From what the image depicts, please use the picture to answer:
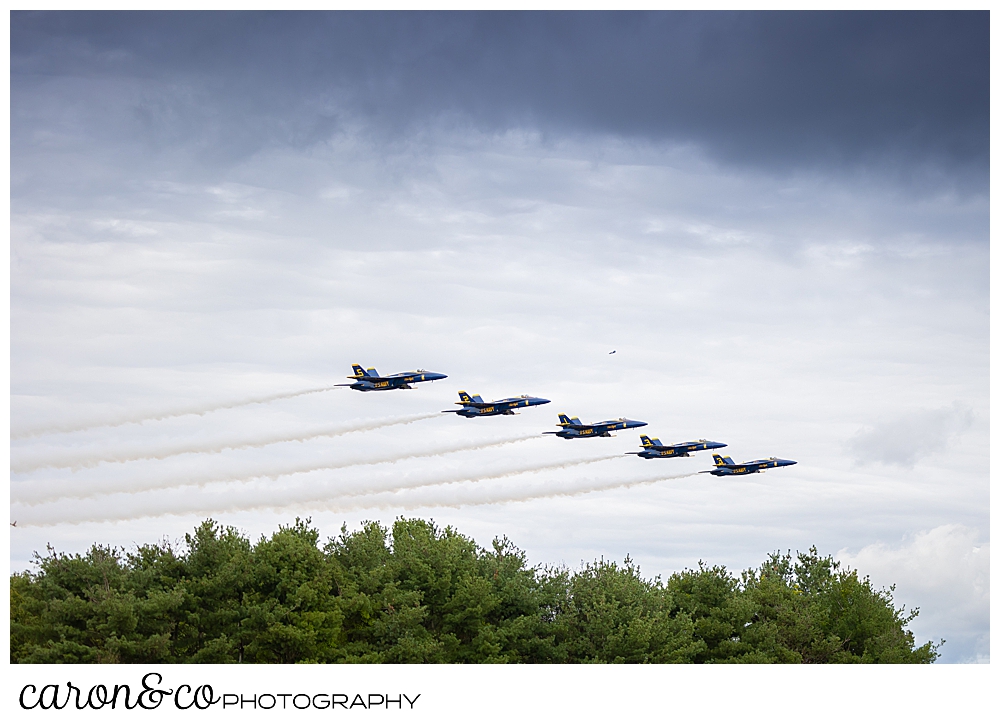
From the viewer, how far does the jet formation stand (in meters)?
81.4

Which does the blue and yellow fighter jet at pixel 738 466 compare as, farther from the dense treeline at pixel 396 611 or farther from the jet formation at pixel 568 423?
the dense treeline at pixel 396 611

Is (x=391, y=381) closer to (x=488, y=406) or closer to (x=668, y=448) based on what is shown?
(x=488, y=406)

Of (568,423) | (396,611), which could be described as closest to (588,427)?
(568,423)

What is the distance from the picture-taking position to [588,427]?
94625mm

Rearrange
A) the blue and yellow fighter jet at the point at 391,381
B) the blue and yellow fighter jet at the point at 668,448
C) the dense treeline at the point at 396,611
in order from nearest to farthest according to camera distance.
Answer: the dense treeline at the point at 396,611 → the blue and yellow fighter jet at the point at 391,381 → the blue and yellow fighter jet at the point at 668,448

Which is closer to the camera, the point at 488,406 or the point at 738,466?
Answer: the point at 488,406

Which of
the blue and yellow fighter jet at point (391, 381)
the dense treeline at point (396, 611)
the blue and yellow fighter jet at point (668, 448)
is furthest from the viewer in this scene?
the blue and yellow fighter jet at point (668, 448)

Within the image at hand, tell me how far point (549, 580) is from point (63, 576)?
2876 centimetres

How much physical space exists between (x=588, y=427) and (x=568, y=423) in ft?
6.22

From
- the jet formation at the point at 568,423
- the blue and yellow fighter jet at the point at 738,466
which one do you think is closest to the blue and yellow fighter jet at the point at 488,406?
the jet formation at the point at 568,423

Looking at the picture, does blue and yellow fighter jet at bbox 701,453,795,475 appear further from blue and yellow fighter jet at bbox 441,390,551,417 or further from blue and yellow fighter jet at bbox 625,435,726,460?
blue and yellow fighter jet at bbox 441,390,551,417

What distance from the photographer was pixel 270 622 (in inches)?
2451

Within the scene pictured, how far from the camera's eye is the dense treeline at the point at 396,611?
60719 millimetres
